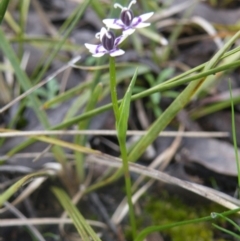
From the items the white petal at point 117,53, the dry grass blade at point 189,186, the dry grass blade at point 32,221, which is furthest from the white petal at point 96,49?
the dry grass blade at point 32,221

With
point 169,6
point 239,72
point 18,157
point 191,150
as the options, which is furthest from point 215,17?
point 18,157

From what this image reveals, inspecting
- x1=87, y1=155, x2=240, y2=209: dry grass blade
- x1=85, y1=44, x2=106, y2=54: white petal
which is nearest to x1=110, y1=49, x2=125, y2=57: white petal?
x1=85, y1=44, x2=106, y2=54: white petal

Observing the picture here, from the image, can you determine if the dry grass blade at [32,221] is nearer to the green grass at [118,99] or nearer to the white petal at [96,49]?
the green grass at [118,99]

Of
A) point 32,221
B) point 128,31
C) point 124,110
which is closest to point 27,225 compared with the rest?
point 32,221

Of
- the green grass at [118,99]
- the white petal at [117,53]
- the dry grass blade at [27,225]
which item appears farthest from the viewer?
the dry grass blade at [27,225]

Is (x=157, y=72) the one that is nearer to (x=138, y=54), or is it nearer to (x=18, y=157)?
(x=138, y=54)

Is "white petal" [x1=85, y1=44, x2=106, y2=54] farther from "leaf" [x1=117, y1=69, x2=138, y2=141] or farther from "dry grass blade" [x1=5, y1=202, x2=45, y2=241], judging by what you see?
"dry grass blade" [x1=5, y1=202, x2=45, y2=241]
